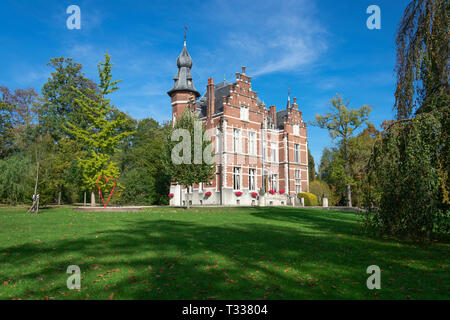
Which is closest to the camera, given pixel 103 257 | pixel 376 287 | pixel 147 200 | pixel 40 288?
pixel 40 288

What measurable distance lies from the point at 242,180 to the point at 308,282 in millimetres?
26172

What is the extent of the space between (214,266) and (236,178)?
25219 mm

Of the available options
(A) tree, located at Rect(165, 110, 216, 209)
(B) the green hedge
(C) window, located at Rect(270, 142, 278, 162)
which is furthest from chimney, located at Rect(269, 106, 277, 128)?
(A) tree, located at Rect(165, 110, 216, 209)

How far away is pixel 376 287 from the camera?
4.74 metres

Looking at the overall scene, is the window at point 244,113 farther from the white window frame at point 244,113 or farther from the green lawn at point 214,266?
the green lawn at point 214,266

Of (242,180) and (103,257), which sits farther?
(242,180)

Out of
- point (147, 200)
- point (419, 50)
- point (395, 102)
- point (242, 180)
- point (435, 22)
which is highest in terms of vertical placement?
point (435, 22)

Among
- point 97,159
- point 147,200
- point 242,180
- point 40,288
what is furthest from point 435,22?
point 147,200

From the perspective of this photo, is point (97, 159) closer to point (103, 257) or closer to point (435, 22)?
point (103, 257)

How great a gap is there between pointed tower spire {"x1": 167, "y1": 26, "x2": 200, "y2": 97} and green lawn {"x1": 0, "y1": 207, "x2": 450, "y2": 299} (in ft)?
86.5

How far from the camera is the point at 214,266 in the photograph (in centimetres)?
576

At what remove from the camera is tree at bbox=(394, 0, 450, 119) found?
28.2ft

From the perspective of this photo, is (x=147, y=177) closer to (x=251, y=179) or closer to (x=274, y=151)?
(x=251, y=179)

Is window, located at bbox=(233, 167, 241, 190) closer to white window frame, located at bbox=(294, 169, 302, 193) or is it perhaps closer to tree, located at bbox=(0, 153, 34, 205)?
white window frame, located at bbox=(294, 169, 302, 193)
